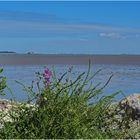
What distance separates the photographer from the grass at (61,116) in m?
6.42

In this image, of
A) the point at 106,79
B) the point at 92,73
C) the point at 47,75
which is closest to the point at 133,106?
the point at 47,75

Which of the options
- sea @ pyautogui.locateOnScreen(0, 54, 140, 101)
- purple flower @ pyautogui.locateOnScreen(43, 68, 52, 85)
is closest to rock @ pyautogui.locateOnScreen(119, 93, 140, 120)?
sea @ pyautogui.locateOnScreen(0, 54, 140, 101)

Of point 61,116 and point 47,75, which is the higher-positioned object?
point 47,75

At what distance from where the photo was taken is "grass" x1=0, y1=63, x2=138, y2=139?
6422mm

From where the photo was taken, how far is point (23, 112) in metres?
6.68

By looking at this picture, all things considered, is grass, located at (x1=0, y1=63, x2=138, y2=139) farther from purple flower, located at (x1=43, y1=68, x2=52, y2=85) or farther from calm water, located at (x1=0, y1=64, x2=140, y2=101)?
calm water, located at (x1=0, y1=64, x2=140, y2=101)

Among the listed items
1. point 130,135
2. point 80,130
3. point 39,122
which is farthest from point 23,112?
point 130,135

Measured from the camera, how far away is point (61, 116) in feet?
21.3

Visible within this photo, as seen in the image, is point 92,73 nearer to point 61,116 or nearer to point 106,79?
point 106,79

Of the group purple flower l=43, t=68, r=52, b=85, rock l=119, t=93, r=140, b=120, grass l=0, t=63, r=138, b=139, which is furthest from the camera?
rock l=119, t=93, r=140, b=120

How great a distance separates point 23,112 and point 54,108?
1.21ft

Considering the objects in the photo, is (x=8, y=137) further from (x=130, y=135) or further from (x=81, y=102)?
(x=130, y=135)

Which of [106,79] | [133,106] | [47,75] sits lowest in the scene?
[106,79]

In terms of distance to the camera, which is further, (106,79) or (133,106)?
(106,79)
